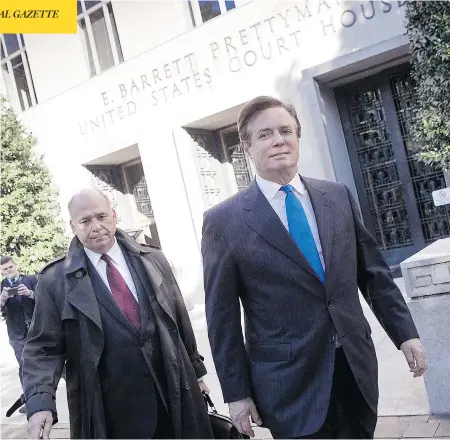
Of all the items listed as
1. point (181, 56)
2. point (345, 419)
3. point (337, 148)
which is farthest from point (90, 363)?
point (181, 56)

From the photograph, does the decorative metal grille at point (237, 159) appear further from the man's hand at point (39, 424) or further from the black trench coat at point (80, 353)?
the man's hand at point (39, 424)

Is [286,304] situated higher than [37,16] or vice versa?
[37,16]

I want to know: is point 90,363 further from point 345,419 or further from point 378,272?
point 378,272

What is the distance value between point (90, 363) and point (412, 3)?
19.3 ft

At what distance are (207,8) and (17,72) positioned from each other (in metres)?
4.72

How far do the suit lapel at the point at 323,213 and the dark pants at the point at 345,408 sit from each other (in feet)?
1.36

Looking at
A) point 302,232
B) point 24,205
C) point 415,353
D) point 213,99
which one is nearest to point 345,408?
point 415,353

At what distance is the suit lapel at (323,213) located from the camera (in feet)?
6.76

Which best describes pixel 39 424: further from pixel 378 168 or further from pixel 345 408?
pixel 378 168

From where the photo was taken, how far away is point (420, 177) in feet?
27.5

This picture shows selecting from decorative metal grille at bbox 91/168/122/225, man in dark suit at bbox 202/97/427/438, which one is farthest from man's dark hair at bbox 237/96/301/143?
decorative metal grille at bbox 91/168/122/225

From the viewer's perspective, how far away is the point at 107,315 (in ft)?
8.50

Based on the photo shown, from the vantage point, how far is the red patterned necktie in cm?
263

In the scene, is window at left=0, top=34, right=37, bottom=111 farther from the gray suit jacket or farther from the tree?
the gray suit jacket
